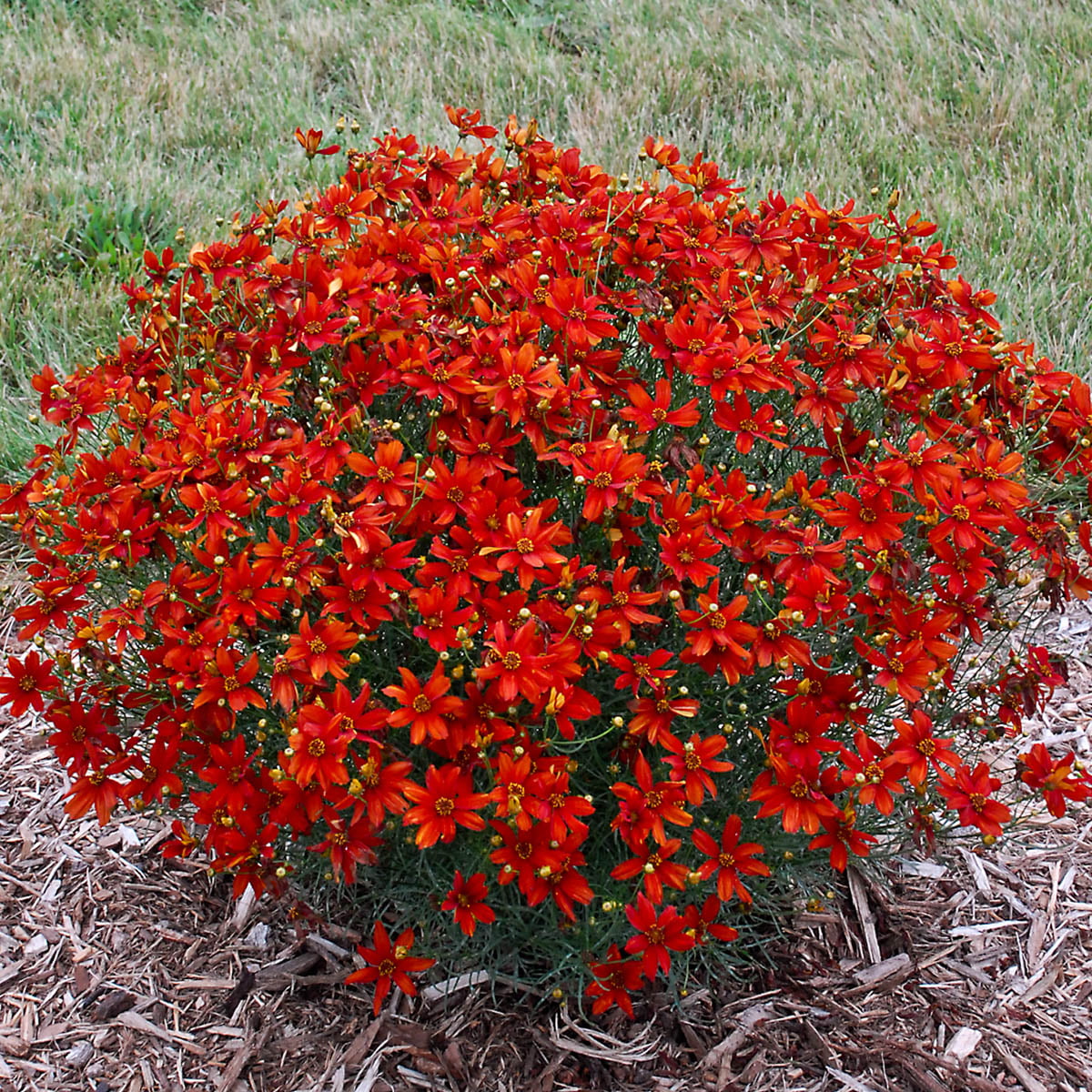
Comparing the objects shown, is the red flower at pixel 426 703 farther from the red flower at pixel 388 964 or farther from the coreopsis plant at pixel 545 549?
the red flower at pixel 388 964

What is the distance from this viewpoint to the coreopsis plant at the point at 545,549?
1956mm

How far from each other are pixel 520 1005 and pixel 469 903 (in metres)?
0.68

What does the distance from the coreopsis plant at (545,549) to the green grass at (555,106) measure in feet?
8.72

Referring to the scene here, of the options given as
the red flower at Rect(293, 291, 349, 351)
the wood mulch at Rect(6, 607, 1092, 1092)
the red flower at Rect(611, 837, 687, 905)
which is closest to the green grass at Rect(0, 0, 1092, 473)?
the wood mulch at Rect(6, 607, 1092, 1092)

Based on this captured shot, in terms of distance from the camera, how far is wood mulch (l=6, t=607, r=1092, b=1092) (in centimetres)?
261

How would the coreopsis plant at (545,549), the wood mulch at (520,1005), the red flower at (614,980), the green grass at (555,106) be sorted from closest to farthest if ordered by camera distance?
1. the coreopsis plant at (545,549)
2. the red flower at (614,980)
3. the wood mulch at (520,1005)
4. the green grass at (555,106)

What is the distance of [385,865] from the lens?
8.66ft

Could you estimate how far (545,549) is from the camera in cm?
195

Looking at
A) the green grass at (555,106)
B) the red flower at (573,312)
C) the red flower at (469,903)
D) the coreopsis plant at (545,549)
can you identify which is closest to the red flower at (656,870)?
the coreopsis plant at (545,549)

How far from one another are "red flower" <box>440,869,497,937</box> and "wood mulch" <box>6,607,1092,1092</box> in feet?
1.95

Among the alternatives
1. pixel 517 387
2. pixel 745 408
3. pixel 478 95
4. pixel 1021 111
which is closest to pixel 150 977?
pixel 517 387

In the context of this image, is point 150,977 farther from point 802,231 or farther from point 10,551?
point 802,231

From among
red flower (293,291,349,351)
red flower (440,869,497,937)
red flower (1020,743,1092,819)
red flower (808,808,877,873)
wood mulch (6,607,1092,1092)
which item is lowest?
wood mulch (6,607,1092,1092)

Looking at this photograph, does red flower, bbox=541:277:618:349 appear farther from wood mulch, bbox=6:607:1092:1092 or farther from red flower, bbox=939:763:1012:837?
wood mulch, bbox=6:607:1092:1092
